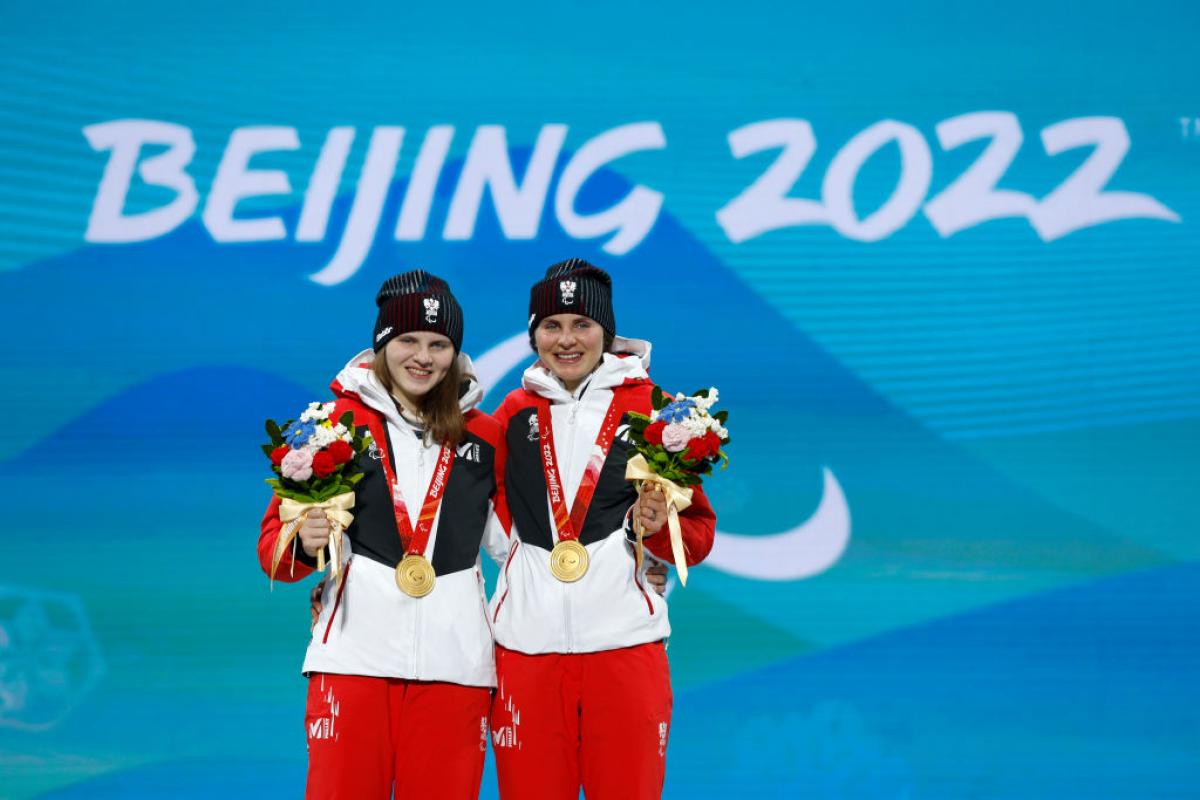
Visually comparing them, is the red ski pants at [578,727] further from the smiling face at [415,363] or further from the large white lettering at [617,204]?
the large white lettering at [617,204]

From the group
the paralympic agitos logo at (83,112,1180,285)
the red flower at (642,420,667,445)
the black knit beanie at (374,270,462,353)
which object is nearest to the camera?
the red flower at (642,420,667,445)

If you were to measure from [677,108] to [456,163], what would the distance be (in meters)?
0.85

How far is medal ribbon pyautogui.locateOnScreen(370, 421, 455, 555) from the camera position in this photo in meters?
3.01

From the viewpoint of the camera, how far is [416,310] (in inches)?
124

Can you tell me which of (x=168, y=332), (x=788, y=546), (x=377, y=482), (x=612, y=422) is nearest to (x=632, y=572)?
(x=612, y=422)

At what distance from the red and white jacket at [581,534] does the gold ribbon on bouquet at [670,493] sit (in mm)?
113

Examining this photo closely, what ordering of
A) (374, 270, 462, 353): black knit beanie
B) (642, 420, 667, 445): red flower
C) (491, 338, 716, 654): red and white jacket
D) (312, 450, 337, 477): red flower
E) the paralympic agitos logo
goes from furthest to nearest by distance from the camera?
1. the paralympic agitos logo
2. (374, 270, 462, 353): black knit beanie
3. (491, 338, 716, 654): red and white jacket
4. (642, 420, 667, 445): red flower
5. (312, 450, 337, 477): red flower

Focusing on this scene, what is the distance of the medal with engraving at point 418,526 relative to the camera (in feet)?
9.74

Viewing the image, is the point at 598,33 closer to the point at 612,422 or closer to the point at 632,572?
the point at 612,422

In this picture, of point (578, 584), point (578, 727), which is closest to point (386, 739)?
point (578, 727)

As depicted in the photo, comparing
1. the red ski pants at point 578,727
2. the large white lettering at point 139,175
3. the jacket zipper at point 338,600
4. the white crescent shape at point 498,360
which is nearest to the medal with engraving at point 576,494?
the red ski pants at point 578,727

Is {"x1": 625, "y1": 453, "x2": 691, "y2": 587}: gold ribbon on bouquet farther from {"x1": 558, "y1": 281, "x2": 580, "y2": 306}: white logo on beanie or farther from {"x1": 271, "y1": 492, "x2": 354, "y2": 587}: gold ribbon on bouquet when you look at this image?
{"x1": 271, "y1": 492, "x2": 354, "y2": 587}: gold ribbon on bouquet

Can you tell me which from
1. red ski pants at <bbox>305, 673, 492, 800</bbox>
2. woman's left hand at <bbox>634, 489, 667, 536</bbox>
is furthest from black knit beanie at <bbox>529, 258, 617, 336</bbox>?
red ski pants at <bbox>305, 673, 492, 800</bbox>

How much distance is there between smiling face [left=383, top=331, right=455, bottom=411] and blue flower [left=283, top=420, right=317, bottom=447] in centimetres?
32
